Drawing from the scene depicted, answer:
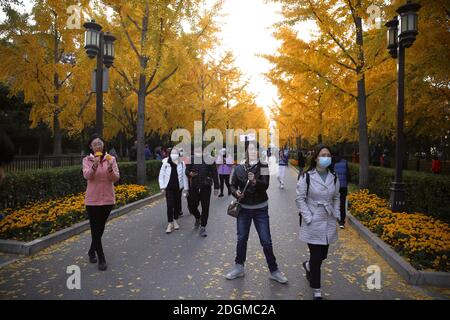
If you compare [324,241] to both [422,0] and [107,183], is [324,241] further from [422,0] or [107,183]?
[422,0]

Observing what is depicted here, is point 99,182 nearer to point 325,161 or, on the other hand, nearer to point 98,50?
point 325,161

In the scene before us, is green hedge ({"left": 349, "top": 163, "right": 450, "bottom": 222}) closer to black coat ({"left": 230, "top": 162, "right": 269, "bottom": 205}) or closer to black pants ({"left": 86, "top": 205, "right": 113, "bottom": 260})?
black coat ({"left": 230, "top": 162, "right": 269, "bottom": 205})

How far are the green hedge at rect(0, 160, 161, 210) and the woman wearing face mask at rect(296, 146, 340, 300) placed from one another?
6724mm

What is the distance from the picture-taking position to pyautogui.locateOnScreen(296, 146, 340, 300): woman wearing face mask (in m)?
3.83

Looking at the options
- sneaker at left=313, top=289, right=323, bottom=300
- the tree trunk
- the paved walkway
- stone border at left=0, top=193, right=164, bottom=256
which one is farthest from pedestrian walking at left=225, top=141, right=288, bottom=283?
the tree trunk

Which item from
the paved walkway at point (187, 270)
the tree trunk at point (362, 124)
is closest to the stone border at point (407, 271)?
the paved walkway at point (187, 270)

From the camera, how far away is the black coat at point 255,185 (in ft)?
14.5

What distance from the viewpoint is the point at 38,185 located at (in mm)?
8602

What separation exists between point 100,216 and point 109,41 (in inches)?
289

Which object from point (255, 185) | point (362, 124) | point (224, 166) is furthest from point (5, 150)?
point (362, 124)

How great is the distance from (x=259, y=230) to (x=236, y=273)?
685 millimetres

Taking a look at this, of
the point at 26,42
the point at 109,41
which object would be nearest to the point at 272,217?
the point at 109,41

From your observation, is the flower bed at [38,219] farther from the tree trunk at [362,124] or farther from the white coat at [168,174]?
the tree trunk at [362,124]

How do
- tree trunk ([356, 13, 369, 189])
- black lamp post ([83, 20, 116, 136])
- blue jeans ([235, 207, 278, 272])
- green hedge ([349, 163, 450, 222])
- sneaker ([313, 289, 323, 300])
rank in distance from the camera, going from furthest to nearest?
tree trunk ([356, 13, 369, 189]), black lamp post ([83, 20, 116, 136]), green hedge ([349, 163, 450, 222]), blue jeans ([235, 207, 278, 272]), sneaker ([313, 289, 323, 300])
